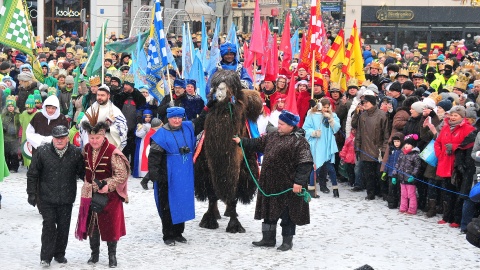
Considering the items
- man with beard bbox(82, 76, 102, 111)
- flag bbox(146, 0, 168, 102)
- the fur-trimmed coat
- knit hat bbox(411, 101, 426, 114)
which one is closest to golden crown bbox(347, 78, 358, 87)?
knit hat bbox(411, 101, 426, 114)

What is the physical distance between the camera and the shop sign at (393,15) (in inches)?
1479

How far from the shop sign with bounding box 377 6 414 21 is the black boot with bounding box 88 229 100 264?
30299mm

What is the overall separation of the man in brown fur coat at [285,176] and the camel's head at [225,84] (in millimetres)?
750

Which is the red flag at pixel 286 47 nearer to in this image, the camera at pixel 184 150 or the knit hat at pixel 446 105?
the knit hat at pixel 446 105

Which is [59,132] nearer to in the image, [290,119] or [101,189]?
[101,189]

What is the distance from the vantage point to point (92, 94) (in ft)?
44.8

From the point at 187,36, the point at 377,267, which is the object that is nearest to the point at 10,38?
the point at 187,36

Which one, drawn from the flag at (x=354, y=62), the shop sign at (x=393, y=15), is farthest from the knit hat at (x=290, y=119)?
the shop sign at (x=393, y=15)

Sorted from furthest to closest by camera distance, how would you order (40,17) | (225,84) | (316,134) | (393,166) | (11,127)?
(40,17) → (11,127) → (316,134) → (393,166) → (225,84)

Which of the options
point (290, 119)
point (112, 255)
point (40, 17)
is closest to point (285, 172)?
point (290, 119)

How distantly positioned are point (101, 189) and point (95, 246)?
1.99ft

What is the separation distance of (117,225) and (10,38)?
19.7ft

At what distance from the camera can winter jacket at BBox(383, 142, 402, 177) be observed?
1180 cm

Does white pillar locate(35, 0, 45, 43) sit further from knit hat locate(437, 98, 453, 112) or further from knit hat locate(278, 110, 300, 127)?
knit hat locate(278, 110, 300, 127)
